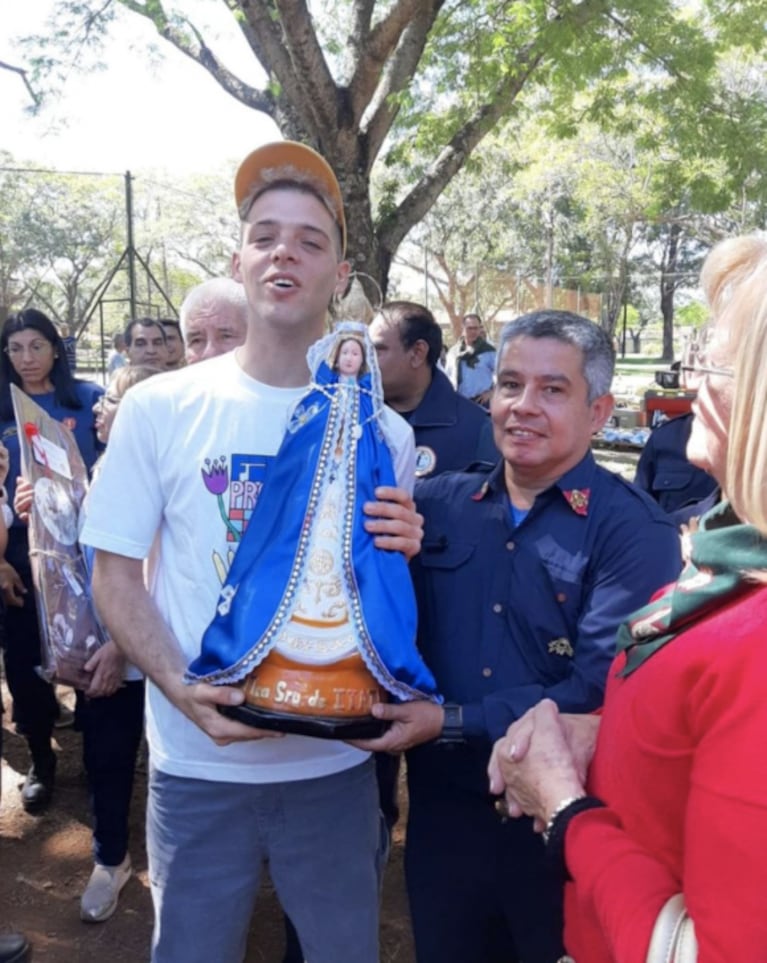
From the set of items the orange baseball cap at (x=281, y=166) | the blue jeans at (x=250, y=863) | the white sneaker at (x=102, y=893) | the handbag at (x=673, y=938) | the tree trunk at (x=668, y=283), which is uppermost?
the tree trunk at (x=668, y=283)

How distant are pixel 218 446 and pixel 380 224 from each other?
23.1 ft

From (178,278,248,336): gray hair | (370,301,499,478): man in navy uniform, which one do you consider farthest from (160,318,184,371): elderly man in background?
(178,278,248,336): gray hair

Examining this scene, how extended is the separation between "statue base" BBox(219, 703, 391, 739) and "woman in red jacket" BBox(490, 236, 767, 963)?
0.93ft

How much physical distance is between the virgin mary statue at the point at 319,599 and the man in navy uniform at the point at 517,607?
32 cm

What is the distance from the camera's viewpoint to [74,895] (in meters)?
3.30

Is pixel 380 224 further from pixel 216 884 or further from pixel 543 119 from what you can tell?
pixel 216 884

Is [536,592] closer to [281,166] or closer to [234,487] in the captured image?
[234,487]

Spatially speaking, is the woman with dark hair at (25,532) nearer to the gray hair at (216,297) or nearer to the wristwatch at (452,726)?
the gray hair at (216,297)

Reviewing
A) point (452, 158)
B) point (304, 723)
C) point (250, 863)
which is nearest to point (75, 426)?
point (250, 863)

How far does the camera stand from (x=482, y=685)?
1976 millimetres

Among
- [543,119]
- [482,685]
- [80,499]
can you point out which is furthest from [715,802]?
[543,119]

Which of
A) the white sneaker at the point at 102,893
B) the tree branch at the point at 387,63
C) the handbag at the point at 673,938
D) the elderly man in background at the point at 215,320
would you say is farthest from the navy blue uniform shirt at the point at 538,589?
the tree branch at the point at 387,63

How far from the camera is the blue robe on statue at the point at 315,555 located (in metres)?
1.56

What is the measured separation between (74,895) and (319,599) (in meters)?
2.48
